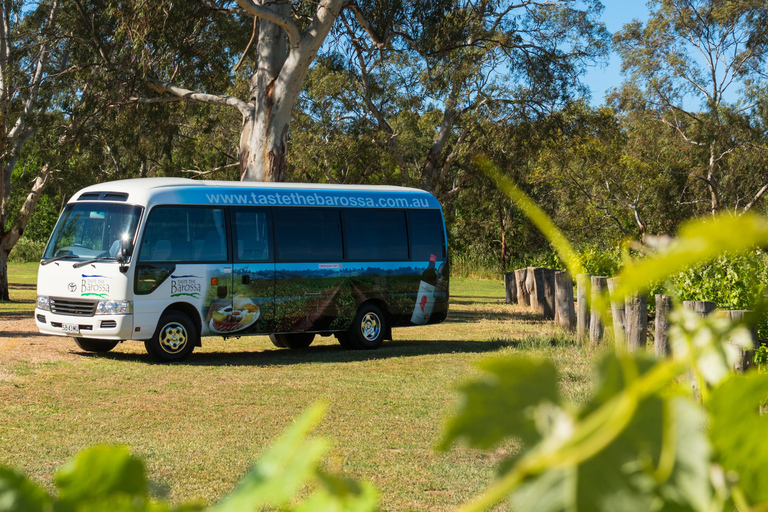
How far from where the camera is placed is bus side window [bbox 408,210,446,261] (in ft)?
38.7

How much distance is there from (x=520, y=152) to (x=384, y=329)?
1042 cm

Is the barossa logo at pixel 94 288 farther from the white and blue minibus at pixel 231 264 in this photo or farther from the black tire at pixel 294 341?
the black tire at pixel 294 341

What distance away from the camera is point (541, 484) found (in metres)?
0.24

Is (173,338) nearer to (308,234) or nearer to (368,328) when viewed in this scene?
(308,234)

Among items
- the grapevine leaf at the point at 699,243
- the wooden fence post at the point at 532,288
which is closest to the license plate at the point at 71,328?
the grapevine leaf at the point at 699,243

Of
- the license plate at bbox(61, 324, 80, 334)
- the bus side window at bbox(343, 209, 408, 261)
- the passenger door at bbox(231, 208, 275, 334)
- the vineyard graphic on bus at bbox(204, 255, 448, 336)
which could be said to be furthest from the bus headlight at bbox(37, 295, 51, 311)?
the bus side window at bbox(343, 209, 408, 261)

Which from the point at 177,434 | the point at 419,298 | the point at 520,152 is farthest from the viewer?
the point at 520,152

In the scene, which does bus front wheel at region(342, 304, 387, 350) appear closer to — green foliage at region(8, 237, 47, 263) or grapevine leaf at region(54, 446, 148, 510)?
grapevine leaf at region(54, 446, 148, 510)

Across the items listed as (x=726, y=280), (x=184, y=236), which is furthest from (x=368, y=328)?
(x=726, y=280)

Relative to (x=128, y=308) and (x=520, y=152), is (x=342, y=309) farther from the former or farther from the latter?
(x=520, y=152)

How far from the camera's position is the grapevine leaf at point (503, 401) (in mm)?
240

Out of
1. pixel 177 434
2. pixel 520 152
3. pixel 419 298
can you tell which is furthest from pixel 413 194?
pixel 520 152

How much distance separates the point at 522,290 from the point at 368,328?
8422 mm

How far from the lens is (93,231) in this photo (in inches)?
388
